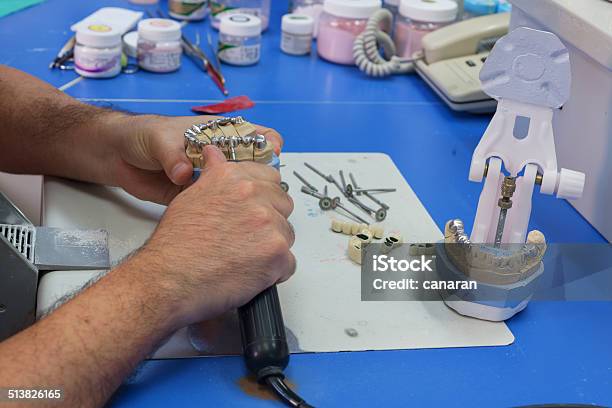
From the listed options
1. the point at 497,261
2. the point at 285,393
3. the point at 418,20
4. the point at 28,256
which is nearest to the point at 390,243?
the point at 497,261

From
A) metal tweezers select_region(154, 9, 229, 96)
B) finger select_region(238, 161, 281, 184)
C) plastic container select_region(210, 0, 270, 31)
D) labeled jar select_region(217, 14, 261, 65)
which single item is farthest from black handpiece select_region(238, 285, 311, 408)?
plastic container select_region(210, 0, 270, 31)

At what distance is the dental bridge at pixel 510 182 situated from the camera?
0.66 metres

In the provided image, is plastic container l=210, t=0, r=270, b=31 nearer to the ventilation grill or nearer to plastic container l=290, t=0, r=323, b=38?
plastic container l=290, t=0, r=323, b=38

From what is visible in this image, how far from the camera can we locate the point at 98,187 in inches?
36.2

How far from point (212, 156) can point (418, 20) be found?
2.74 feet

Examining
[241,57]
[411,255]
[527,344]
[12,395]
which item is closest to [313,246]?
[411,255]

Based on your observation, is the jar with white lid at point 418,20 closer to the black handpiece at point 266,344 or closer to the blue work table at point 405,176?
the blue work table at point 405,176

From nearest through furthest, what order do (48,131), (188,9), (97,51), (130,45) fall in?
(48,131) → (97,51) → (130,45) → (188,9)

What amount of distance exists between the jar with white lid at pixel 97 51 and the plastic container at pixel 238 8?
11.5 inches

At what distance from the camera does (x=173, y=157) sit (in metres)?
0.79

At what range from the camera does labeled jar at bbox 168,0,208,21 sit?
160 cm

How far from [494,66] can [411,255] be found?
8.9 inches

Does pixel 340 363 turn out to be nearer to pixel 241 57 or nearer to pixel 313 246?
pixel 313 246

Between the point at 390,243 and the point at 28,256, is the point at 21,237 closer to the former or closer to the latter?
the point at 28,256
